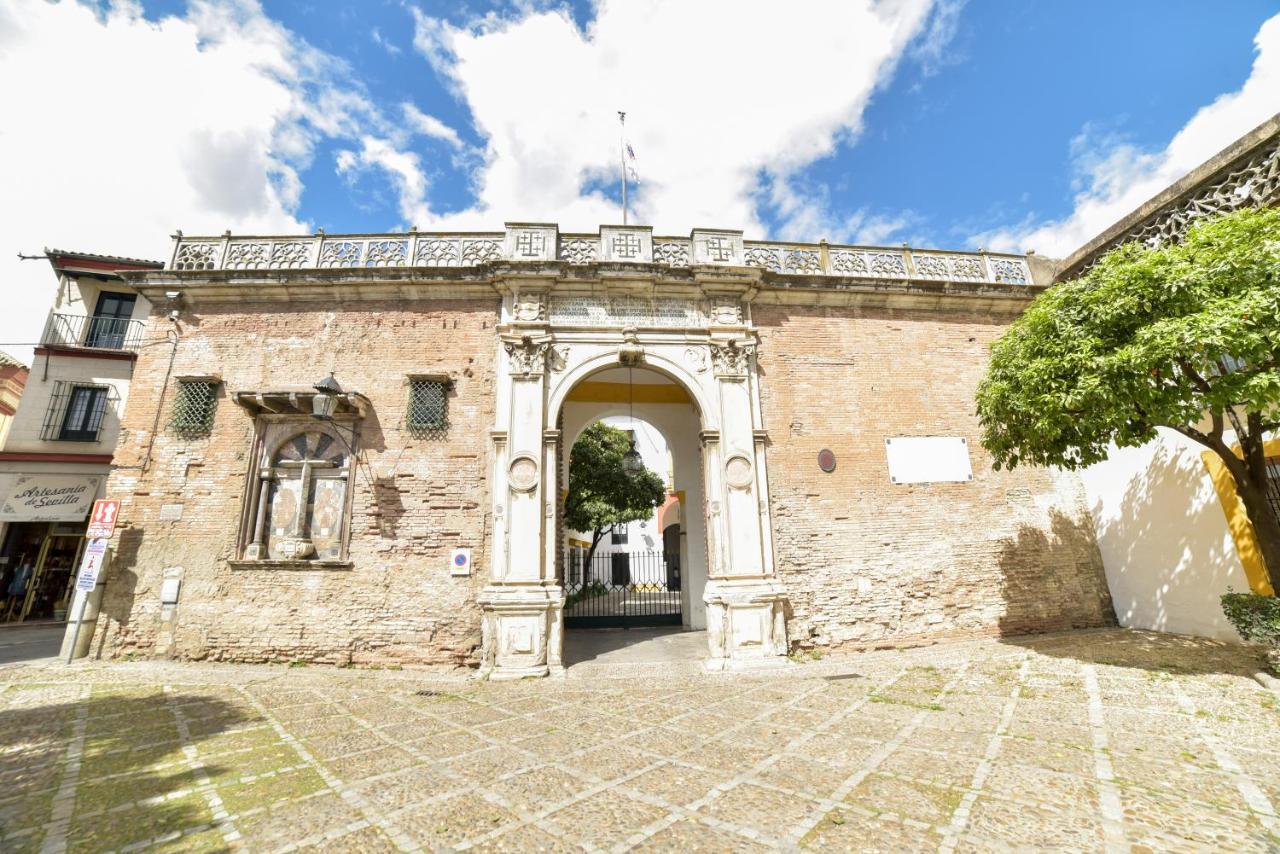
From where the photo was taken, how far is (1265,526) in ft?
20.0

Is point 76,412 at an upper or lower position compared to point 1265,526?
upper

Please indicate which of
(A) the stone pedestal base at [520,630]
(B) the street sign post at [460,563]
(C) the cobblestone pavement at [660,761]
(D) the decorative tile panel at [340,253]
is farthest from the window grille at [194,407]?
(A) the stone pedestal base at [520,630]

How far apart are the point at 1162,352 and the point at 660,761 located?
642 cm

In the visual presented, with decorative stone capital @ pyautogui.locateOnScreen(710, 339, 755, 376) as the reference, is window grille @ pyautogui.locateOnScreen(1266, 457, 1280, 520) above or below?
below

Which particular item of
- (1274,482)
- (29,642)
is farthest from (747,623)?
(29,642)

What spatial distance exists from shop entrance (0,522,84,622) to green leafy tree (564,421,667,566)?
542 inches

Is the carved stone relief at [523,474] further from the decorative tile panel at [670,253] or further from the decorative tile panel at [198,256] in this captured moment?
the decorative tile panel at [198,256]

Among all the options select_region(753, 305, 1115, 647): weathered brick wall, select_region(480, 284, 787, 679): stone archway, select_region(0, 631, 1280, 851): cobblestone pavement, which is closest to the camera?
select_region(0, 631, 1280, 851): cobblestone pavement

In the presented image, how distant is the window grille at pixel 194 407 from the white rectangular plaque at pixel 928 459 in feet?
38.5

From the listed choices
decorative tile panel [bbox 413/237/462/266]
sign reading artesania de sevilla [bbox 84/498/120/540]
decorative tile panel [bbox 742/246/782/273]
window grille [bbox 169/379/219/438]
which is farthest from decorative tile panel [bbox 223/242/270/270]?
decorative tile panel [bbox 742/246/782/273]

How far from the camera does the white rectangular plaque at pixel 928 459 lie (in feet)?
29.8

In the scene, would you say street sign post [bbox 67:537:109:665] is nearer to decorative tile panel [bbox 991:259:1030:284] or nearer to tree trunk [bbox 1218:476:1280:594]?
tree trunk [bbox 1218:476:1280:594]

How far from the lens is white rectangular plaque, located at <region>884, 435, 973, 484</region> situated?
9.09 m

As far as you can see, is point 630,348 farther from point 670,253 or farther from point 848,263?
point 848,263
